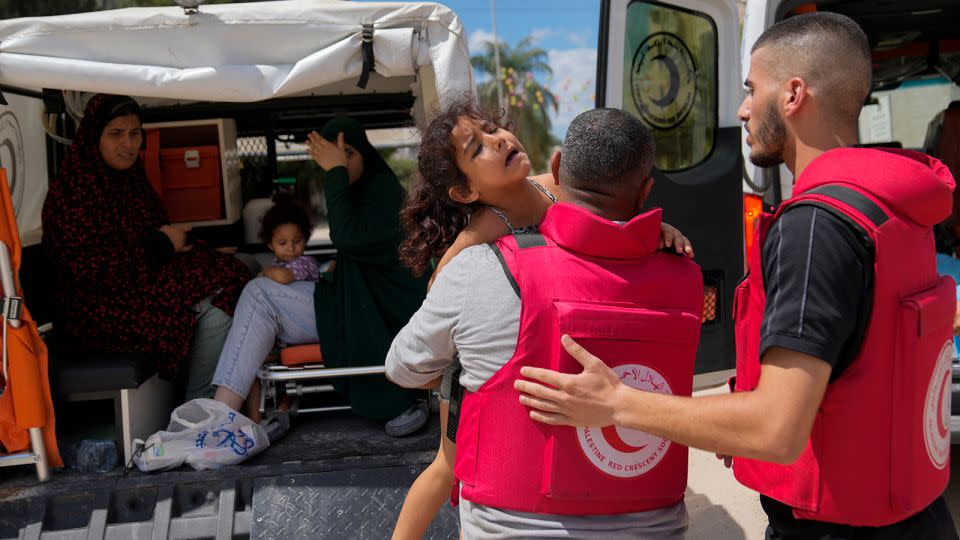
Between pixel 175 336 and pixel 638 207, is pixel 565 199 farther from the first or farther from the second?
pixel 175 336

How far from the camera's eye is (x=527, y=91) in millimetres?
30438

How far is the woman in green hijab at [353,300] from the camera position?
4020 mm

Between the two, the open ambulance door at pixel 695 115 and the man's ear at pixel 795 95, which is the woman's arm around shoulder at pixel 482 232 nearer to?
the man's ear at pixel 795 95

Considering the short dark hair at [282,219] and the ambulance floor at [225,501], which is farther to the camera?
the short dark hair at [282,219]

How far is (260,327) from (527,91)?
88.8ft

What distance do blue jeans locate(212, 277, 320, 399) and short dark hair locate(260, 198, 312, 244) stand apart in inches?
13.7

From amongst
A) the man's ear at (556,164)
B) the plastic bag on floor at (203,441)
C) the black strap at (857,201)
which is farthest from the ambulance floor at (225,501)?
the black strap at (857,201)

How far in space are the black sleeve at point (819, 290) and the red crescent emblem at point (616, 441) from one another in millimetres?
369

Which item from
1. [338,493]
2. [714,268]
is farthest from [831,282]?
[714,268]

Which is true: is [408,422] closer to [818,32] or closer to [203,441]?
[203,441]

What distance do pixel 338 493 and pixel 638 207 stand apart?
2.03 m

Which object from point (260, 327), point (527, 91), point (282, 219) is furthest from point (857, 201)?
point (527, 91)

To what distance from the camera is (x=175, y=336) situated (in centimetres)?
426

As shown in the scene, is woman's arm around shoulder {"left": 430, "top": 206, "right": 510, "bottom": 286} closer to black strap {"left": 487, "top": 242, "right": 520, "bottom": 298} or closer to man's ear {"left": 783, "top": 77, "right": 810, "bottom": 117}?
black strap {"left": 487, "top": 242, "right": 520, "bottom": 298}
